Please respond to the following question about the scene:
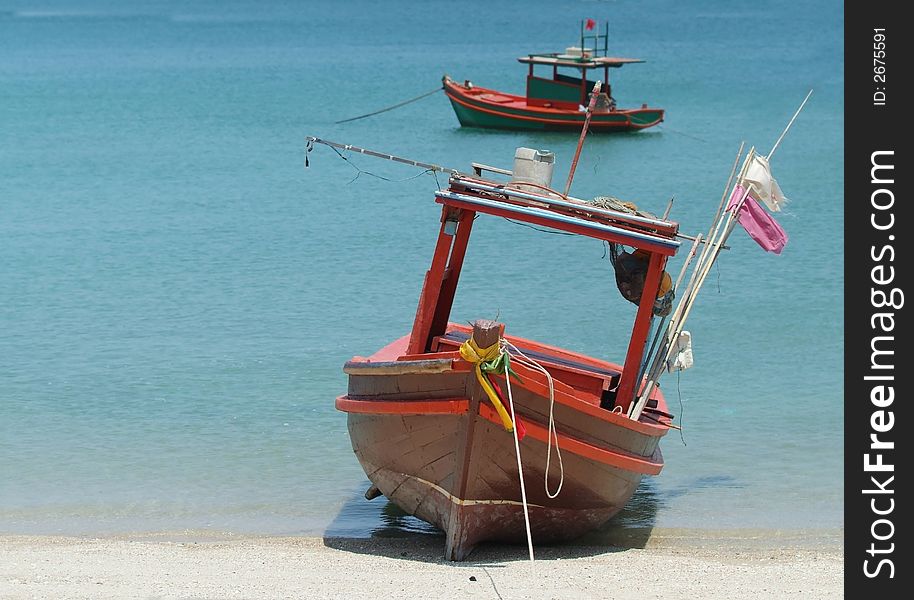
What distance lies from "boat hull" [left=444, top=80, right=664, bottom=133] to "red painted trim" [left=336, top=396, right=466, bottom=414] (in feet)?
97.4

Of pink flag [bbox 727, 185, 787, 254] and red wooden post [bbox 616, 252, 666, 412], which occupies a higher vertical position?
pink flag [bbox 727, 185, 787, 254]

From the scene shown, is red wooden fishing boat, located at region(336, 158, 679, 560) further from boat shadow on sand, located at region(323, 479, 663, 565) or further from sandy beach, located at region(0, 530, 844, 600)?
sandy beach, located at region(0, 530, 844, 600)

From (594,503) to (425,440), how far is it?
4.84 feet

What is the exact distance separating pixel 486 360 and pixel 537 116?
102ft

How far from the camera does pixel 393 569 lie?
32.6 feet

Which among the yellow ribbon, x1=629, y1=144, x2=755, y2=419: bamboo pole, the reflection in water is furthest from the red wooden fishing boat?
the reflection in water

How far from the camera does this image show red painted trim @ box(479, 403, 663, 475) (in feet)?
30.8

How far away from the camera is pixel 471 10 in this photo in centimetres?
13500

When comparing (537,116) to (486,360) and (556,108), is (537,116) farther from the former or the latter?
(486,360)

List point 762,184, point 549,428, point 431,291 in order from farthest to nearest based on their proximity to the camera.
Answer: point 762,184
point 431,291
point 549,428

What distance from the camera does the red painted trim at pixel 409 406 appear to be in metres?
9.40

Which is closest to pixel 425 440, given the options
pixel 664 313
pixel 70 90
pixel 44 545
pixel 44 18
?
pixel 664 313

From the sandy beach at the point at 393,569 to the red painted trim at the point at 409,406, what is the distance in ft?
3.87

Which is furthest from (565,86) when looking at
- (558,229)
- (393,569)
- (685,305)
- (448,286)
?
(393,569)
